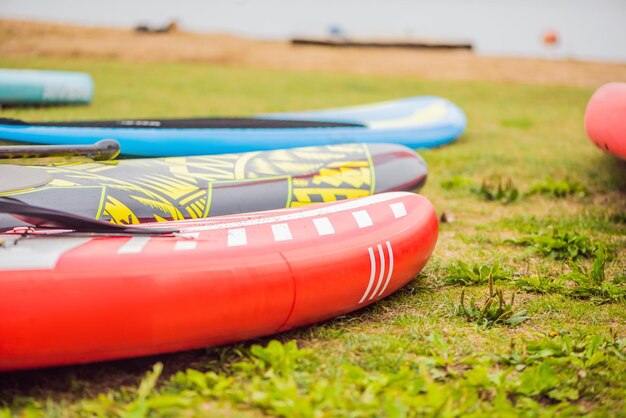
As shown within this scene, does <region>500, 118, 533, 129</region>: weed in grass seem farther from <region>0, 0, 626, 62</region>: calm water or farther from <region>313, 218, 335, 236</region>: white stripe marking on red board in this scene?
<region>0, 0, 626, 62</region>: calm water

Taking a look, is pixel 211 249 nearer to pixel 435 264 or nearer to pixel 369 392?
pixel 369 392

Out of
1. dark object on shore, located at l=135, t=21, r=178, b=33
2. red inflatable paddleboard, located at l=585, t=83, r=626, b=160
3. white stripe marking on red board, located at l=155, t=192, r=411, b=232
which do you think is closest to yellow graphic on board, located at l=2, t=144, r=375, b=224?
white stripe marking on red board, located at l=155, t=192, r=411, b=232

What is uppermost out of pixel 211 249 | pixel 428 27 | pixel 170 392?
pixel 428 27

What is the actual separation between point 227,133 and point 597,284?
247 centimetres

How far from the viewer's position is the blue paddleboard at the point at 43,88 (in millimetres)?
5991

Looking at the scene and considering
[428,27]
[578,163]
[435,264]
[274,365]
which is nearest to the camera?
[274,365]

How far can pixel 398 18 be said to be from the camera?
16672 mm

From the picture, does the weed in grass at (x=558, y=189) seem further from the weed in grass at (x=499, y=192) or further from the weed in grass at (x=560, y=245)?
the weed in grass at (x=560, y=245)

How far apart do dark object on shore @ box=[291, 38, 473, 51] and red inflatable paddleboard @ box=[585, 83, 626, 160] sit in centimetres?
845

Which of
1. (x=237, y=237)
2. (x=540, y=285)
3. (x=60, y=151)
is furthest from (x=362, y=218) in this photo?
(x=60, y=151)

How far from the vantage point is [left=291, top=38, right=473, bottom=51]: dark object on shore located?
12240mm

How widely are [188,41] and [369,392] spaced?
1089 centimetres

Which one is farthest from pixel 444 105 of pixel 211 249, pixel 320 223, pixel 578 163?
pixel 211 249

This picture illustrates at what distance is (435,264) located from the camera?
9.42 ft
